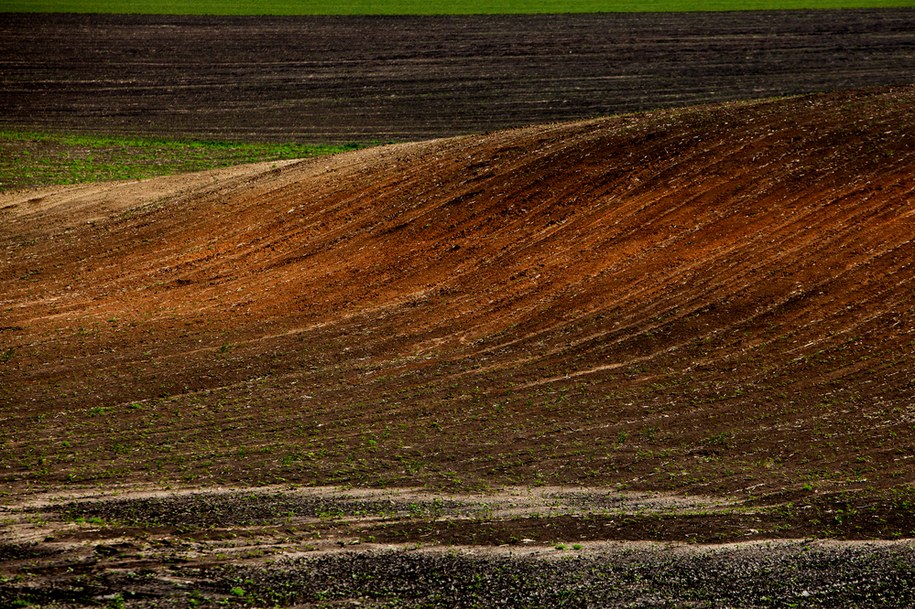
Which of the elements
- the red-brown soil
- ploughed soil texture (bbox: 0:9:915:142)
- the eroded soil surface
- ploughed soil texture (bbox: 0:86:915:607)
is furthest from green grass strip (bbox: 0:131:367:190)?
the eroded soil surface

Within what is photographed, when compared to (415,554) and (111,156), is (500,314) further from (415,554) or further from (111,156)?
(111,156)

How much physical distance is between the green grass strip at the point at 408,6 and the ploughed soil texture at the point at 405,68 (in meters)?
1.56

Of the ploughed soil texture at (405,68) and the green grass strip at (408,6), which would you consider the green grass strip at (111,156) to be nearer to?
the ploughed soil texture at (405,68)

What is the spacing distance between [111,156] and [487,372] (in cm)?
1559

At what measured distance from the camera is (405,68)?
32.7 metres

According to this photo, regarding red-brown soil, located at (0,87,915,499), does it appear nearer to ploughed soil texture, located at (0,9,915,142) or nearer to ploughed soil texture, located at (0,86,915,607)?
ploughed soil texture, located at (0,86,915,607)

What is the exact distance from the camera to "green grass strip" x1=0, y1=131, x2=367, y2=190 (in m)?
23.1

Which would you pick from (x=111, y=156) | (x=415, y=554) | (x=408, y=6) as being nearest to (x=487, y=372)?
(x=415, y=554)

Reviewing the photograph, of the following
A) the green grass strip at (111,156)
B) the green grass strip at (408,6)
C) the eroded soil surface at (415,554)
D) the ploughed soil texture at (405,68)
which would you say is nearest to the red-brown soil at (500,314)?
the eroded soil surface at (415,554)

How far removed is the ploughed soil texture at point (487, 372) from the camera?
9.30m

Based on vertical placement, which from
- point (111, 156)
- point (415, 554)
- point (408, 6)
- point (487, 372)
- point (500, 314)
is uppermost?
point (408, 6)

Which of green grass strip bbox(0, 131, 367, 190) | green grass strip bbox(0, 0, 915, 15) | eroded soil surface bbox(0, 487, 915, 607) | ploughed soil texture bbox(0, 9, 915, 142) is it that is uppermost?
green grass strip bbox(0, 0, 915, 15)

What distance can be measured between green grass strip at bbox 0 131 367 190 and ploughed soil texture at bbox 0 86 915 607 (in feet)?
6.25

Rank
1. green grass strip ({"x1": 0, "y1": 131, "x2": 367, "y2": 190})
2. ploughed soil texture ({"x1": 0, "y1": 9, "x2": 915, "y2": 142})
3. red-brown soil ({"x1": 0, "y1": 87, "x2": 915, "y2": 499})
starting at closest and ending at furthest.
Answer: red-brown soil ({"x1": 0, "y1": 87, "x2": 915, "y2": 499}), green grass strip ({"x1": 0, "y1": 131, "x2": 367, "y2": 190}), ploughed soil texture ({"x1": 0, "y1": 9, "x2": 915, "y2": 142})
